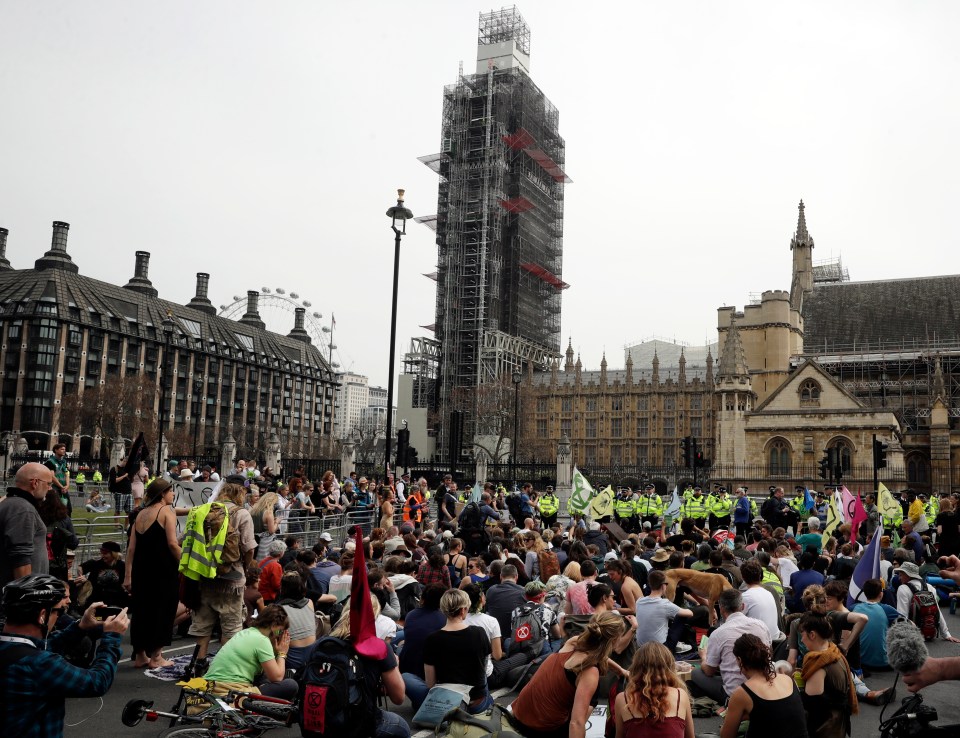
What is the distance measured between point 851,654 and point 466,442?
189ft

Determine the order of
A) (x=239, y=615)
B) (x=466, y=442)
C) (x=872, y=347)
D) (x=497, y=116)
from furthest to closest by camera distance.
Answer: (x=497, y=116)
(x=466, y=442)
(x=872, y=347)
(x=239, y=615)

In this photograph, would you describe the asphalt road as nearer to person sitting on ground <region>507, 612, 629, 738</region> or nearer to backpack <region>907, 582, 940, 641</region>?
backpack <region>907, 582, 940, 641</region>

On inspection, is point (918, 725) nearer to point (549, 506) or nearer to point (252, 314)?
point (549, 506)

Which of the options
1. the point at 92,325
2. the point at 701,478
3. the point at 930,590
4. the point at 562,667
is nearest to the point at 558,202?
the point at 701,478

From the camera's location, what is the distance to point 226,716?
587 cm

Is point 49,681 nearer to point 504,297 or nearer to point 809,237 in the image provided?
point 809,237

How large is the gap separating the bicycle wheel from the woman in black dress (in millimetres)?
2141

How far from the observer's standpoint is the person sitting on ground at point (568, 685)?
5.23 m

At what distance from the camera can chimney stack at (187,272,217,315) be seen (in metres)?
101

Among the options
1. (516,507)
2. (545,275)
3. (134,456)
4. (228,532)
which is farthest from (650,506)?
(545,275)

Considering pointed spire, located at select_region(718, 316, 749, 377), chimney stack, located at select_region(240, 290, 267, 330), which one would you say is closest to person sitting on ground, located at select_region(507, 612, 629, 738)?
pointed spire, located at select_region(718, 316, 749, 377)

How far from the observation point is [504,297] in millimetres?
72125

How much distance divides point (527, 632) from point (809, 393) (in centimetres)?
3783

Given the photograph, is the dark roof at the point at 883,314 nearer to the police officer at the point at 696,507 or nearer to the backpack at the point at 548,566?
the police officer at the point at 696,507
